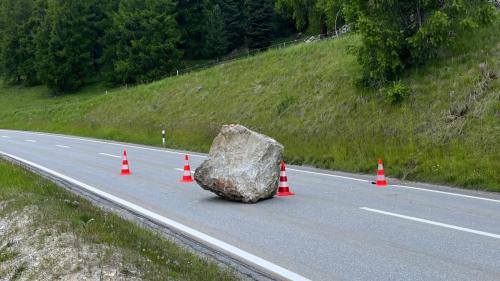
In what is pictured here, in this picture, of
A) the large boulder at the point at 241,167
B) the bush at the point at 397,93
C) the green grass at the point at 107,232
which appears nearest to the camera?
the green grass at the point at 107,232

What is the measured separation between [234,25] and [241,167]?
64.2m

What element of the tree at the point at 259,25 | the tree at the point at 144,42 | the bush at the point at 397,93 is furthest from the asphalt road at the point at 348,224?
the tree at the point at 144,42

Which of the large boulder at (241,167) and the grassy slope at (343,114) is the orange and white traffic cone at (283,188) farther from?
the grassy slope at (343,114)

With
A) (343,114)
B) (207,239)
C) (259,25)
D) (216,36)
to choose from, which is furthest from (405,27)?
(216,36)

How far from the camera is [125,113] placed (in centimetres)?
4219

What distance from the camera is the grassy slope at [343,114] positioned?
1462cm

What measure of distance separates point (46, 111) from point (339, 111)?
→ 43.1 meters

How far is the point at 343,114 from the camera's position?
2050 cm

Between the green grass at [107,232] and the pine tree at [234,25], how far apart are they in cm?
6299

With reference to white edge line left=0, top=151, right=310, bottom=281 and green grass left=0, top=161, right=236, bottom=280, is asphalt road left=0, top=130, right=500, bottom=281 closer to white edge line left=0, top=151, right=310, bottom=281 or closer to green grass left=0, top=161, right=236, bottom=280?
white edge line left=0, top=151, right=310, bottom=281

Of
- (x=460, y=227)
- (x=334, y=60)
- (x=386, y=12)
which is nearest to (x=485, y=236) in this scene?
(x=460, y=227)

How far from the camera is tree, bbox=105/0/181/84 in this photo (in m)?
68.2

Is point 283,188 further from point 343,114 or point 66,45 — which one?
point 66,45

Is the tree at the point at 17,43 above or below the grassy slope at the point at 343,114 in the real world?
above
